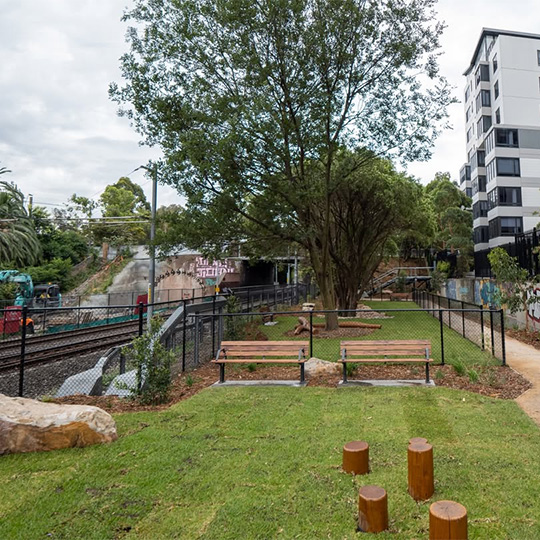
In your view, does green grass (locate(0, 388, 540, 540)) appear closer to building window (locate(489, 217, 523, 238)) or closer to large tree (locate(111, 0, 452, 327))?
large tree (locate(111, 0, 452, 327))

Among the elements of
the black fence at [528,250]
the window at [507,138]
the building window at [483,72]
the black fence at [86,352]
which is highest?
the building window at [483,72]

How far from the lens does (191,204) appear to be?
14.9 meters

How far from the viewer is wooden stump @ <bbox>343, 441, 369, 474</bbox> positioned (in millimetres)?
4137

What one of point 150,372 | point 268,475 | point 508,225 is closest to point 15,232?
point 150,372

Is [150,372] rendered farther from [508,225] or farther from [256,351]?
[508,225]

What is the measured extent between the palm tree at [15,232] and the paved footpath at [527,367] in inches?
1419

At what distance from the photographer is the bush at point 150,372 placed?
286 inches

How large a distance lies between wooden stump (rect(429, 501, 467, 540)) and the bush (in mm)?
5585

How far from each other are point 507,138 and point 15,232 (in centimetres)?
4569

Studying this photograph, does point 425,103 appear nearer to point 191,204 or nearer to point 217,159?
point 217,159

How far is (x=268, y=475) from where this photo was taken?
4.23 m

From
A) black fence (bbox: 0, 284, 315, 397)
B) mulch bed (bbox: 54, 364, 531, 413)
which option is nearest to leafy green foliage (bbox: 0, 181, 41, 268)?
black fence (bbox: 0, 284, 315, 397)

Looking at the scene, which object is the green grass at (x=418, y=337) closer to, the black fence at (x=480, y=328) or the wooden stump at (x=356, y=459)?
the black fence at (x=480, y=328)

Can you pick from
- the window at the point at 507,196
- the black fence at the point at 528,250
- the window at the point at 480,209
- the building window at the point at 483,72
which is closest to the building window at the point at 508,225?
the window at the point at 507,196
